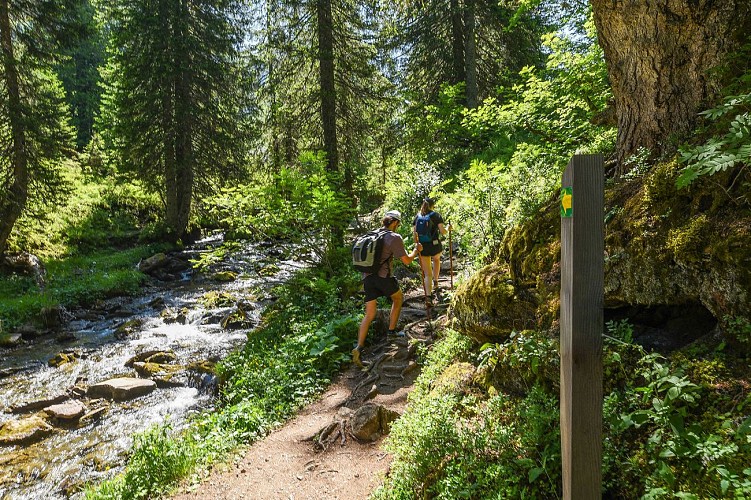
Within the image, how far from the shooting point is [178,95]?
68.6 feet

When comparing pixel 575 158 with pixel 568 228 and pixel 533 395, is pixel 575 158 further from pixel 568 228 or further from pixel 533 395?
pixel 533 395

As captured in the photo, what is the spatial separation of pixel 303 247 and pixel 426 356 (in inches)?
212

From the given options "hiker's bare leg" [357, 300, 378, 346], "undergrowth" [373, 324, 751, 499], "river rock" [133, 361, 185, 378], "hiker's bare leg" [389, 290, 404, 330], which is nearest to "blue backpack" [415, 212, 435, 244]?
"hiker's bare leg" [389, 290, 404, 330]

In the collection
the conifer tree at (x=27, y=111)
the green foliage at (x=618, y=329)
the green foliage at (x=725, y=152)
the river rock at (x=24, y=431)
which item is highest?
the conifer tree at (x=27, y=111)

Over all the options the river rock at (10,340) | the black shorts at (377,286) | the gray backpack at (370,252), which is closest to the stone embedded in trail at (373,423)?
the black shorts at (377,286)

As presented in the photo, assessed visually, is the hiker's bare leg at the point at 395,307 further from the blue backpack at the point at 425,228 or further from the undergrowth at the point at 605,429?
the undergrowth at the point at 605,429

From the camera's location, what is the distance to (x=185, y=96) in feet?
68.4

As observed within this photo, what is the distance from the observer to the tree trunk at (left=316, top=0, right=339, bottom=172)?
1448 centimetres

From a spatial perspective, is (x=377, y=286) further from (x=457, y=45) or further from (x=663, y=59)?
(x=457, y=45)

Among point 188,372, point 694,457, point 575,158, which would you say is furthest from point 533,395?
point 188,372

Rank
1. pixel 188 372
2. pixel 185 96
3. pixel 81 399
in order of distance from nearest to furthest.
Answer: pixel 81 399 → pixel 188 372 → pixel 185 96

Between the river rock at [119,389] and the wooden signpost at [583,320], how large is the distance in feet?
27.8

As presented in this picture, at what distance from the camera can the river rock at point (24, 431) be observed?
6.68m

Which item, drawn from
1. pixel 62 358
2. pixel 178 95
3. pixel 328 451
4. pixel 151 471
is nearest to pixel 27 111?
pixel 178 95
